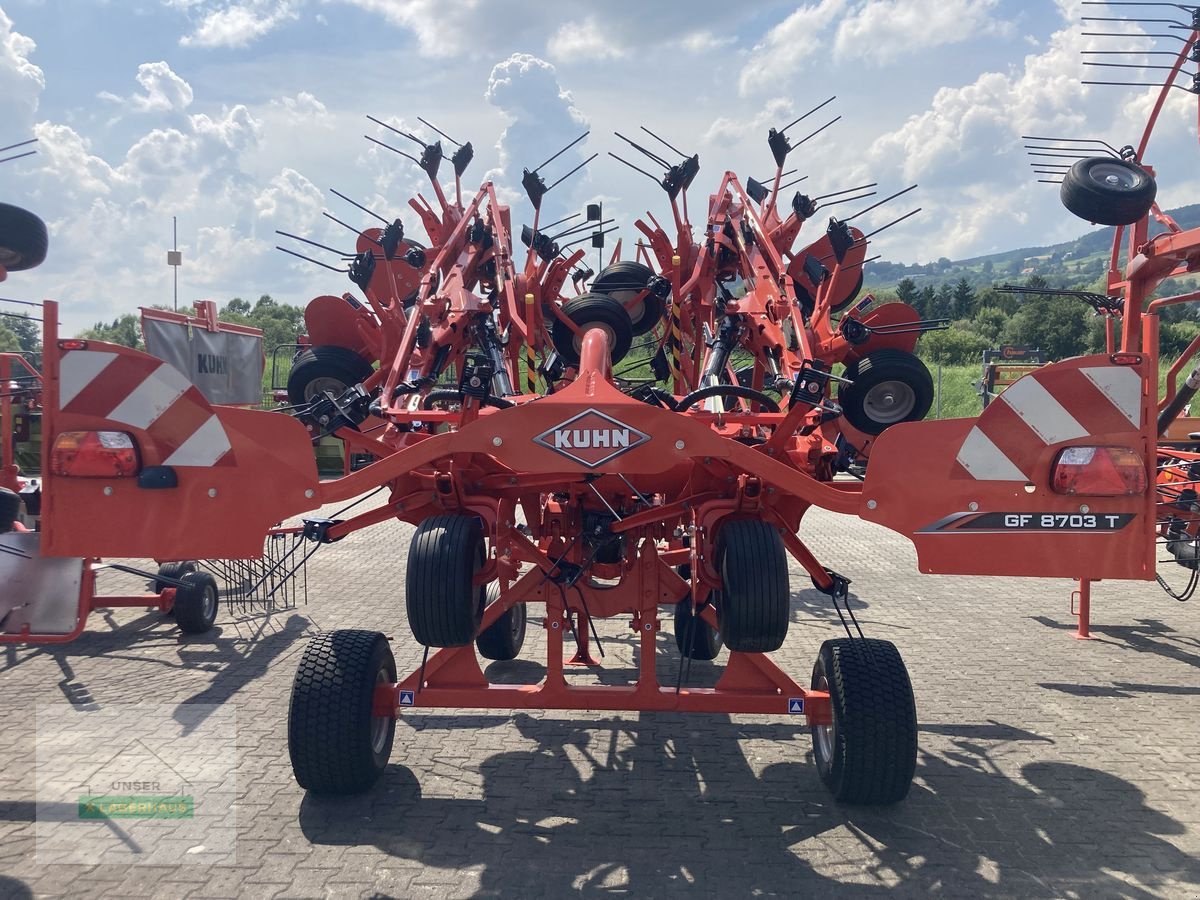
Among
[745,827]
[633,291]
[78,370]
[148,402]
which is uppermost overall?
[633,291]

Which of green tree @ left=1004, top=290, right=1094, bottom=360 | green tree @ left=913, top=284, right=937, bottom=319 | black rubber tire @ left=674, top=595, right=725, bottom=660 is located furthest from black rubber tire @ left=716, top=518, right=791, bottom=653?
green tree @ left=913, top=284, right=937, bottom=319

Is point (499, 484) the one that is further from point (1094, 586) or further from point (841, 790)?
point (1094, 586)

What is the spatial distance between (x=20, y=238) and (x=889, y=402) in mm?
4998

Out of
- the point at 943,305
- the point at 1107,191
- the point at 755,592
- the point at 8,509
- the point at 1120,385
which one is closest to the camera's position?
the point at 1120,385

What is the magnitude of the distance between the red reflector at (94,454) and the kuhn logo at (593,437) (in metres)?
1.74

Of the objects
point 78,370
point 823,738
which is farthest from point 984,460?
point 78,370

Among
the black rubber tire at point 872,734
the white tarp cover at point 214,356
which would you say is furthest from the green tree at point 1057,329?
the black rubber tire at point 872,734

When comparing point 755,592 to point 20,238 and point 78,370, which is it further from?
point 20,238

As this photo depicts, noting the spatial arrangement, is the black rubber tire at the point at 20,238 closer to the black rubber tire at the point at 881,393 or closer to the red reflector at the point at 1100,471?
the black rubber tire at the point at 881,393

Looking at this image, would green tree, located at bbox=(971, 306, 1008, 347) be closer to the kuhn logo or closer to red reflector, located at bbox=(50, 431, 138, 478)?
the kuhn logo

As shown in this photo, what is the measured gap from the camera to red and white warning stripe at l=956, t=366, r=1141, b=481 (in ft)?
12.2

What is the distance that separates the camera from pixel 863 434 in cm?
552

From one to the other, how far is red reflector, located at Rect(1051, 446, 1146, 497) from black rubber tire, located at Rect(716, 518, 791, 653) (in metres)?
1.18

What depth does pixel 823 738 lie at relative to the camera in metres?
4.72
